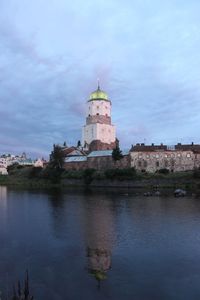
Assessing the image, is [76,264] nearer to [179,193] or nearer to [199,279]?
[199,279]

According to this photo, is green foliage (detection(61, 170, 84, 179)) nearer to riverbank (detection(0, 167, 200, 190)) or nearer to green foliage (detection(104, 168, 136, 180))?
riverbank (detection(0, 167, 200, 190))

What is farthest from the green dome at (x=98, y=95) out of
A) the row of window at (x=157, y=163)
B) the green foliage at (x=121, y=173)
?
the green foliage at (x=121, y=173)

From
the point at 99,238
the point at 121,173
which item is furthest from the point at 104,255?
the point at 121,173

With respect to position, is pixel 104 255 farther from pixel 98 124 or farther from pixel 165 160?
pixel 98 124

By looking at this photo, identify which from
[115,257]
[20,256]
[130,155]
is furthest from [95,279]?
[130,155]

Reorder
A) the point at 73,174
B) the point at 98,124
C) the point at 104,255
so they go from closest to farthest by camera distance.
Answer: the point at 104,255, the point at 73,174, the point at 98,124

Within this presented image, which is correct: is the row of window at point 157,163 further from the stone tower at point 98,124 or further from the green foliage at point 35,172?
the green foliage at point 35,172

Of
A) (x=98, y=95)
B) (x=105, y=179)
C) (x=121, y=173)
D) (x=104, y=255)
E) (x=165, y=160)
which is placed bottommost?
(x=104, y=255)

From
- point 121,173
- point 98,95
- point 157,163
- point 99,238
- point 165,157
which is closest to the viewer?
point 99,238

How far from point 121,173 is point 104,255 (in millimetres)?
78196

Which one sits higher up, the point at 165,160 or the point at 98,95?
the point at 98,95

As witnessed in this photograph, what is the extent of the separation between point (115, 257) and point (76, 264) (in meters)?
3.02

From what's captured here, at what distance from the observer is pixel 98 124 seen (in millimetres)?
138875

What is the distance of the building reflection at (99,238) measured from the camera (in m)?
23.6
